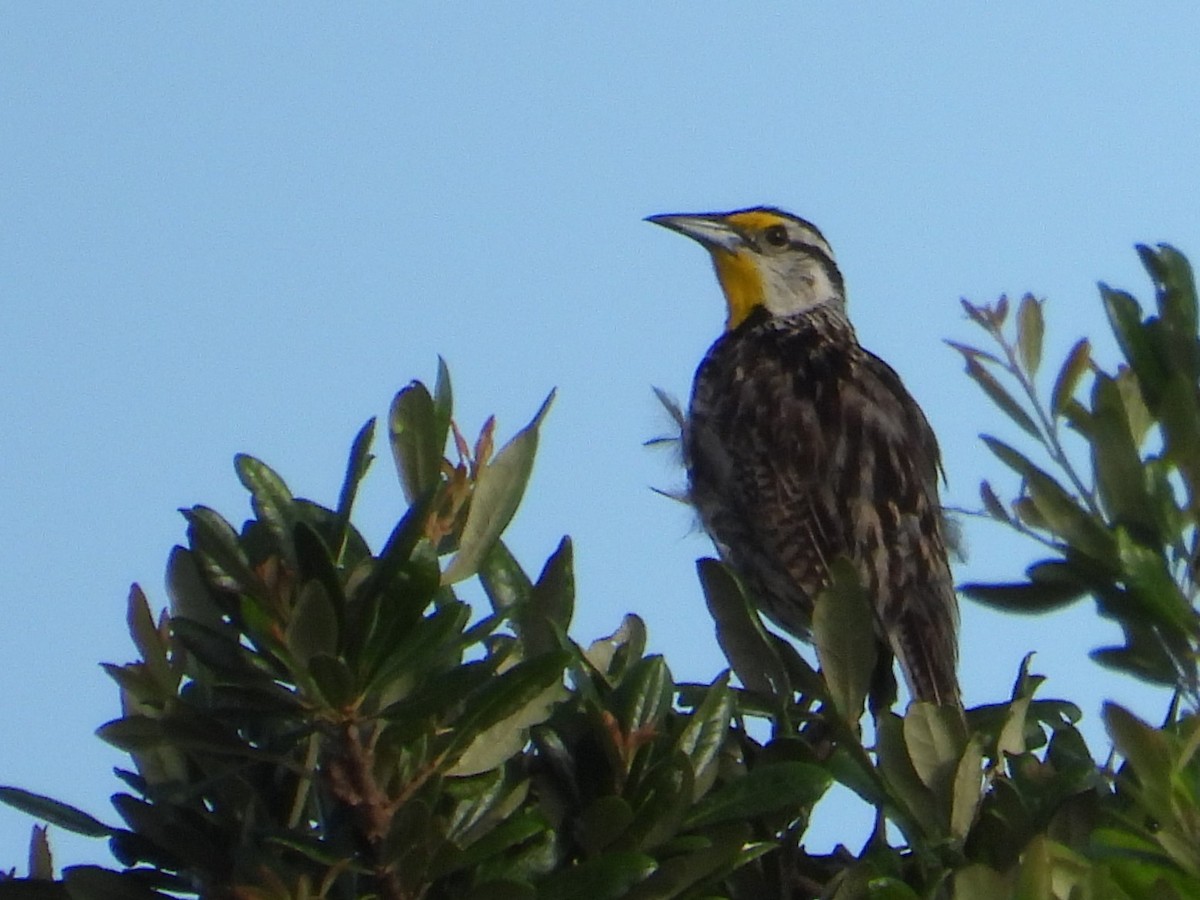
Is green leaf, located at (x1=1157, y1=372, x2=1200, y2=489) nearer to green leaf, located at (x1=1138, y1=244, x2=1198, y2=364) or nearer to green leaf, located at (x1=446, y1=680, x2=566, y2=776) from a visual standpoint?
green leaf, located at (x1=1138, y1=244, x2=1198, y2=364)

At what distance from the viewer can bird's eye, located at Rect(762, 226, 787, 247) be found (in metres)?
7.91

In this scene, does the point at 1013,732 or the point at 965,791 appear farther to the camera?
the point at 1013,732

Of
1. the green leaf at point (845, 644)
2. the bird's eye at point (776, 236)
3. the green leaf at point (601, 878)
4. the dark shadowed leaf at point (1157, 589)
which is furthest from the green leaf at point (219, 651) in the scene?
the bird's eye at point (776, 236)

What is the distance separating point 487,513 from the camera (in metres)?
2.80

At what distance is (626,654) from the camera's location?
2961mm

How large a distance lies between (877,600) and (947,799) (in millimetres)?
2991

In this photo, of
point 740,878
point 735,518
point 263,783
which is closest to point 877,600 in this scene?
point 735,518

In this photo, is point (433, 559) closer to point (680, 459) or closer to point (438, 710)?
point (438, 710)

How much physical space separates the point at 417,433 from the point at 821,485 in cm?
360

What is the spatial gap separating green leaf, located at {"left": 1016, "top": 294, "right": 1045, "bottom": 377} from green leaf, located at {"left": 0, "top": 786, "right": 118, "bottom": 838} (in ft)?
5.96

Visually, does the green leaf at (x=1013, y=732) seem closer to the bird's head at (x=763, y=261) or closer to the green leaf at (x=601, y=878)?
the green leaf at (x=601, y=878)

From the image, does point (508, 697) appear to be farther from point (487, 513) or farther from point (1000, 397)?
point (1000, 397)

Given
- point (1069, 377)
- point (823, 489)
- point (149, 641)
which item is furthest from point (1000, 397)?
point (823, 489)

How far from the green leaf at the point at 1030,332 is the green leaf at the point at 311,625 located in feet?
5.52
